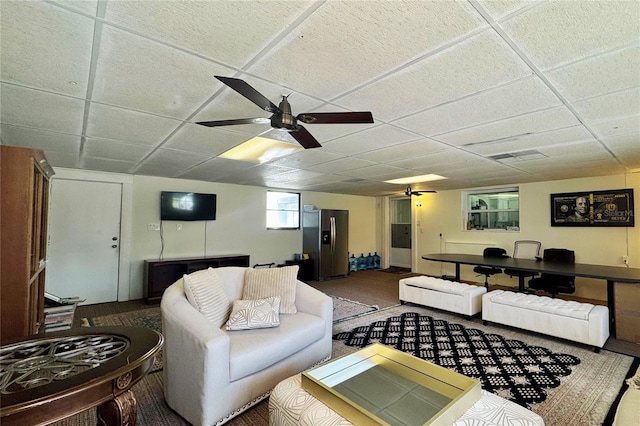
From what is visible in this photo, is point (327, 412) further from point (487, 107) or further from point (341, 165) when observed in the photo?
point (341, 165)

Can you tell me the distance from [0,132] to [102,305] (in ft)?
10.5

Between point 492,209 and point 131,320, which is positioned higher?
point 492,209

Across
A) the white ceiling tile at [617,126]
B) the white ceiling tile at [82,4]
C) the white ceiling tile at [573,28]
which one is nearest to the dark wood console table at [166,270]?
the white ceiling tile at [82,4]

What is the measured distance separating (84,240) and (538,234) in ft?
27.7

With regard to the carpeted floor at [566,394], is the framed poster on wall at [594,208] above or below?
above

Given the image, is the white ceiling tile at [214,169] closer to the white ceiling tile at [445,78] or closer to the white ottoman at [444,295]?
the white ceiling tile at [445,78]

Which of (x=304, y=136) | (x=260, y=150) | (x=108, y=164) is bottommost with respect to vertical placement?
(x=304, y=136)

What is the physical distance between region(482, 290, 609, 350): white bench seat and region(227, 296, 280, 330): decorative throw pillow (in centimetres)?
289

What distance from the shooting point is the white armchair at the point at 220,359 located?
6.00 ft

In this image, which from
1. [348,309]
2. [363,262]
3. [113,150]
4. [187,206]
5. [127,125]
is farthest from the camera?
[363,262]

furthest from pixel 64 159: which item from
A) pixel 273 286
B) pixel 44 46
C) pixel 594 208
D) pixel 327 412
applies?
pixel 594 208

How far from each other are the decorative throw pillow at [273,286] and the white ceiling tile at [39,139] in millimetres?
2355

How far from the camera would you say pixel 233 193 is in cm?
643

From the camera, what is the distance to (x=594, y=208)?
207 inches
